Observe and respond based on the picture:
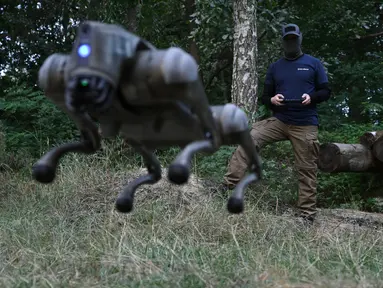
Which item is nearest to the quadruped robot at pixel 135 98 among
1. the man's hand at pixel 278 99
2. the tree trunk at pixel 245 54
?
the man's hand at pixel 278 99

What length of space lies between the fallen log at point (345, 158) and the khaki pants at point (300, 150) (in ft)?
3.78

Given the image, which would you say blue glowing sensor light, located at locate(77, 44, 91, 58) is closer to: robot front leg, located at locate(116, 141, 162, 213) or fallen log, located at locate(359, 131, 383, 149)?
robot front leg, located at locate(116, 141, 162, 213)

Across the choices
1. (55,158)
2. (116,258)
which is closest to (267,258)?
(116,258)

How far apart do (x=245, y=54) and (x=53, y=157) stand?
4.55 meters

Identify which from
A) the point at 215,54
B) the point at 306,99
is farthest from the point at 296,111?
the point at 215,54

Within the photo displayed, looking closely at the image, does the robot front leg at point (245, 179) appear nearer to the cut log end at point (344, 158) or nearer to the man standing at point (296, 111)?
the man standing at point (296, 111)

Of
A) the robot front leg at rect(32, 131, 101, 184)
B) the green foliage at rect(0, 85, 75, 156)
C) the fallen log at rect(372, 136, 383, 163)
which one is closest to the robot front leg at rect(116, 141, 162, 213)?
the robot front leg at rect(32, 131, 101, 184)

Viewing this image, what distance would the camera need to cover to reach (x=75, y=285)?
9.17 feet

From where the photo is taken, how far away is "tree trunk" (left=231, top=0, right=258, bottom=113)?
6.39 metres

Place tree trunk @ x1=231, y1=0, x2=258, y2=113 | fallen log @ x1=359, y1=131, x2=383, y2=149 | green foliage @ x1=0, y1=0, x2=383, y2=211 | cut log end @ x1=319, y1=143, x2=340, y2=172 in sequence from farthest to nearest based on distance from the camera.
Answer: green foliage @ x1=0, y1=0, x2=383, y2=211
fallen log @ x1=359, y1=131, x2=383, y2=149
tree trunk @ x1=231, y1=0, x2=258, y2=113
cut log end @ x1=319, y1=143, x2=340, y2=172

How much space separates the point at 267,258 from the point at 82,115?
1757mm

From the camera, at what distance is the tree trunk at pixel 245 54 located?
639cm

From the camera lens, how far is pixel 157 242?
3664 mm

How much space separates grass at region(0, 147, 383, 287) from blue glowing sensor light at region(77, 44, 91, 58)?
132 centimetres
